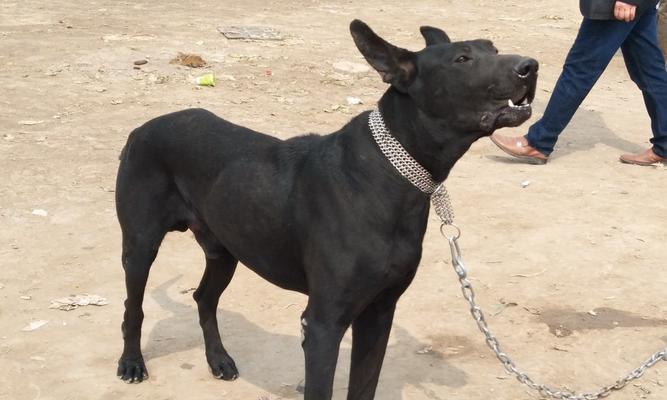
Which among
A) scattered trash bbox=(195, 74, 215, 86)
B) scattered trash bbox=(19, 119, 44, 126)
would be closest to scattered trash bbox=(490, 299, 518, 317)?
scattered trash bbox=(19, 119, 44, 126)

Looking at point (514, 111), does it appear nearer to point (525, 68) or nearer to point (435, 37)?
point (525, 68)

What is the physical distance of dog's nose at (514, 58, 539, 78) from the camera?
→ 3.62 meters

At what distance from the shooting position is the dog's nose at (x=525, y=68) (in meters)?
3.62

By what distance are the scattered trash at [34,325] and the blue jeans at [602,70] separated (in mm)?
4418

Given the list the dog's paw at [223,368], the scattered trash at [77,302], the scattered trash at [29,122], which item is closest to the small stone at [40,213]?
the scattered trash at [77,302]

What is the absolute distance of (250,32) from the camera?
12.4 m

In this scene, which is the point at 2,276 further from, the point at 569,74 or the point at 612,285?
the point at 569,74

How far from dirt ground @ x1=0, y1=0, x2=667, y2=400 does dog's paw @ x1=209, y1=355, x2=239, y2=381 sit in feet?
0.16

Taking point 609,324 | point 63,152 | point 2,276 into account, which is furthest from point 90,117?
point 609,324

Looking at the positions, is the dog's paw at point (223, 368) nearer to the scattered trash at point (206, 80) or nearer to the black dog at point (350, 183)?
the black dog at point (350, 183)

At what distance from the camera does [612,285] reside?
6.07m

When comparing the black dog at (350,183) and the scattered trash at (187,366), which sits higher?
the black dog at (350,183)

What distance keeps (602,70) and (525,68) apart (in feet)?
15.6

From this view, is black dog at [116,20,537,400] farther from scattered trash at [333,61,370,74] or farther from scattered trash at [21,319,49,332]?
scattered trash at [333,61,370,74]
